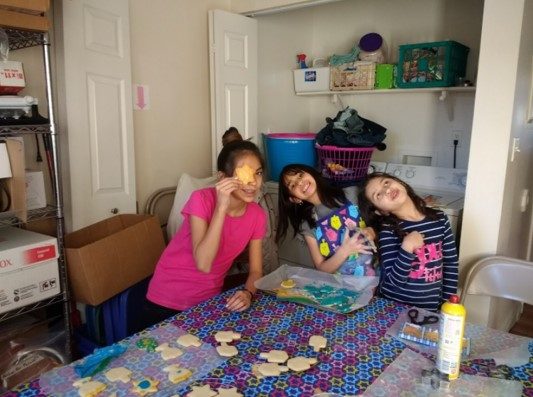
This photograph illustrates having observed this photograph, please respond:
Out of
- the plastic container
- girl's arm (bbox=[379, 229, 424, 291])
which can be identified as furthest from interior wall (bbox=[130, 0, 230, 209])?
girl's arm (bbox=[379, 229, 424, 291])

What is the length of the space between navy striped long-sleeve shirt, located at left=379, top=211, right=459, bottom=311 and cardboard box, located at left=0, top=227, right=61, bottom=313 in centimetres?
143

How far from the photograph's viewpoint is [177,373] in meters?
1.05

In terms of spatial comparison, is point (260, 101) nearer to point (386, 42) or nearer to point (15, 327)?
point (386, 42)

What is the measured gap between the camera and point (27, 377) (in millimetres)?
1847

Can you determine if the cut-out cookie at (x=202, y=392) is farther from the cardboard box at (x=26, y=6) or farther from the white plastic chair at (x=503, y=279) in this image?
the cardboard box at (x=26, y=6)

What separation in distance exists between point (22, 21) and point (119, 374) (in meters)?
1.46

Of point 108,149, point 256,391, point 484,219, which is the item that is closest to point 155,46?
→ point 108,149

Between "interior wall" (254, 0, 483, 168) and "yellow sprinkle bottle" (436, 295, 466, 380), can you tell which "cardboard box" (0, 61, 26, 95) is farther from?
"interior wall" (254, 0, 483, 168)

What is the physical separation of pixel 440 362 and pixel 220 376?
1.69 feet

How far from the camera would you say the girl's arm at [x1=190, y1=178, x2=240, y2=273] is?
155 cm

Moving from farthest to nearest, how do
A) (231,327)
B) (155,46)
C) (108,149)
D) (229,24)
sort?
1. (229,24)
2. (155,46)
3. (108,149)
4. (231,327)

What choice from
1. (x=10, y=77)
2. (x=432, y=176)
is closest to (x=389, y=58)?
(x=432, y=176)

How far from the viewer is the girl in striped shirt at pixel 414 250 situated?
1.66 m

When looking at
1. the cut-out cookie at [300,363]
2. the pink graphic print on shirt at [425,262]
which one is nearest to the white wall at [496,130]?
the pink graphic print on shirt at [425,262]
